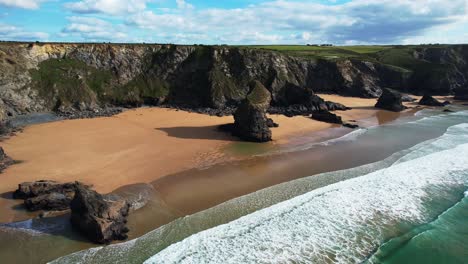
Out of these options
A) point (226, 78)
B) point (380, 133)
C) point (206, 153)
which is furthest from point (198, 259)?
Result: point (226, 78)

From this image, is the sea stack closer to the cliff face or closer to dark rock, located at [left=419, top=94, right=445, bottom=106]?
the cliff face

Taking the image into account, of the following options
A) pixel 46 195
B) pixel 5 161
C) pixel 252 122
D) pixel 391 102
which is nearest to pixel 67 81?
pixel 5 161

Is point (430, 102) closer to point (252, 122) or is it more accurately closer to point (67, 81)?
point (252, 122)

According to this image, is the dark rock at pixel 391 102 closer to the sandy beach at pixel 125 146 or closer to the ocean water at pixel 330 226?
the sandy beach at pixel 125 146

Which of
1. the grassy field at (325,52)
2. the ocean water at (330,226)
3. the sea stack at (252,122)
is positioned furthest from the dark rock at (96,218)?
the grassy field at (325,52)

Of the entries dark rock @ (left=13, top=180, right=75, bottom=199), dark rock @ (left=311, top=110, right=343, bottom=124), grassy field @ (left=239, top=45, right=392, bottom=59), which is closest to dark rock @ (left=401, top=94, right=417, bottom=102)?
grassy field @ (left=239, top=45, right=392, bottom=59)

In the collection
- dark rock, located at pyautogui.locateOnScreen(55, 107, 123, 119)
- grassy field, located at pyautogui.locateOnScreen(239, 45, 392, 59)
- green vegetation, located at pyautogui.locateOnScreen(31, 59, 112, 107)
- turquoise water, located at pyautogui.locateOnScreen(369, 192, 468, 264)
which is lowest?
turquoise water, located at pyautogui.locateOnScreen(369, 192, 468, 264)
